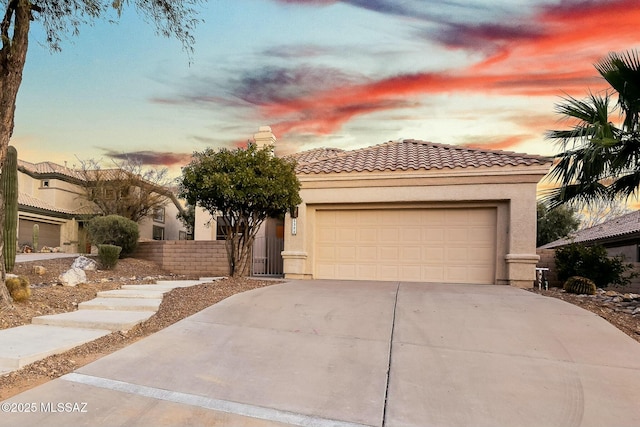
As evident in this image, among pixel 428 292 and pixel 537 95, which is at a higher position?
pixel 537 95

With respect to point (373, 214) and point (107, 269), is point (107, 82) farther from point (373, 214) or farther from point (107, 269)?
point (373, 214)

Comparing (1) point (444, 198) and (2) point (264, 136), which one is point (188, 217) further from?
(1) point (444, 198)

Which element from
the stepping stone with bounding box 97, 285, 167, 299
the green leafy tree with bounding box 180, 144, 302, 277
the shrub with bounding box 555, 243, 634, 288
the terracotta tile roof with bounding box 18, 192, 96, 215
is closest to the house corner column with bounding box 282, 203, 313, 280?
the green leafy tree with bounding box 180, 144, 302, 277

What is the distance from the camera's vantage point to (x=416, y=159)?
12945 millimetres

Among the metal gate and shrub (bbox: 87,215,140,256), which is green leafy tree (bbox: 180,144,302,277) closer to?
the metal gate

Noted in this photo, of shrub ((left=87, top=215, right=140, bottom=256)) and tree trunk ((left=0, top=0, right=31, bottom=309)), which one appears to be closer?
tree trunk ((left=0, top=0, right=31, bottom=309))

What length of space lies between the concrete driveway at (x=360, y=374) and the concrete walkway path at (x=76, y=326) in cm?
72

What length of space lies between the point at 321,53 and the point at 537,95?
6.53m

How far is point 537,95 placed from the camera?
12.4m

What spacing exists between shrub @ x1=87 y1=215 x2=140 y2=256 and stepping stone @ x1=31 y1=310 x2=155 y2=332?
10148mm

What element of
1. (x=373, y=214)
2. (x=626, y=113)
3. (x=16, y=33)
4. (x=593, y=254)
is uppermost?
(x=16, y=33)

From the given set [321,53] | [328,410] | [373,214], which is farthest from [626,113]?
[328,410]

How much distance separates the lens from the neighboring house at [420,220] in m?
11.4

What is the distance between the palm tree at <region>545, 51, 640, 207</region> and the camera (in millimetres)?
8250
